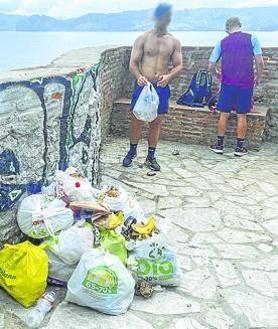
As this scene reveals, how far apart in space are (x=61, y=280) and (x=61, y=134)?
1.23 metres

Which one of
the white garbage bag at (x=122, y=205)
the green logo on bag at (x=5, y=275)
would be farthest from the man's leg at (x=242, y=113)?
the green logo on bag at (x=5, y=275)

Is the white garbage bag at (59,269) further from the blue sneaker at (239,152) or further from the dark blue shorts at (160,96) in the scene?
the blue sneaker at (239,152)

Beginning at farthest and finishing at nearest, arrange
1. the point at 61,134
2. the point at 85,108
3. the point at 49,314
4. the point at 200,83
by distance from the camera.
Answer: the point at 200,83 → the point at 85,108 → the point at 61,134 → the point at 49,314

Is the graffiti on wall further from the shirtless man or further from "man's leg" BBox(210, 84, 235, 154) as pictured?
"man's leg" BBox(210, 84, 235, 154)

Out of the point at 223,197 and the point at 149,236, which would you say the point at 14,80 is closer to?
the point at 149,236

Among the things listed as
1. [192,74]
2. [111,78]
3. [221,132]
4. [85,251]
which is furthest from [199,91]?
[85,251]

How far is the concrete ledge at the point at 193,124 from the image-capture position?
23.5ft

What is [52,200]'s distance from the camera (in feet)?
11.5

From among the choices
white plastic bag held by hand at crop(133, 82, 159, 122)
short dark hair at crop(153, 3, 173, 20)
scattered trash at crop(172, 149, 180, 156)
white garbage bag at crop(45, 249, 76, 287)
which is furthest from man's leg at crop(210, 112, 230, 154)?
white garbage bag at crop(45, 249, 76, 287)

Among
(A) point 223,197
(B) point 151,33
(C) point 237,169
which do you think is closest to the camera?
(A) point 223,197

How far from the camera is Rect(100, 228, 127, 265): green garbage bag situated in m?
3.28

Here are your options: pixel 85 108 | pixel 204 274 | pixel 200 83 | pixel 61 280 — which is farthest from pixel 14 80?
pixel 200 83

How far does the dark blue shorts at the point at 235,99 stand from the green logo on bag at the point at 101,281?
4.29 m

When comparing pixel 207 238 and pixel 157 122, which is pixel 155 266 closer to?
pixel 207 238
